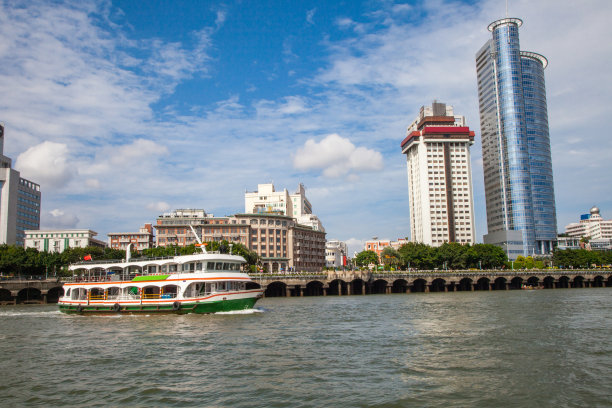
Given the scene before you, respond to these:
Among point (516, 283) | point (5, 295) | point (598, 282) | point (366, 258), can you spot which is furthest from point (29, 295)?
point (598, 282)

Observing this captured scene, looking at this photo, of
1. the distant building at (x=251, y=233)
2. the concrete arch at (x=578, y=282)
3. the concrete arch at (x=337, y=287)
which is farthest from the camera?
the distant building at (x=251, y=233)

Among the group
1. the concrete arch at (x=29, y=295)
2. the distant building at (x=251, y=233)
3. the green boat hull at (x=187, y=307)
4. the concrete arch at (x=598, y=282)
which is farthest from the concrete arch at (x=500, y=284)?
the concrete arch at (x=29, y=295)

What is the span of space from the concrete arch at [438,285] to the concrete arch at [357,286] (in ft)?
67.0

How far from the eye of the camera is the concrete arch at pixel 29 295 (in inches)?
4008

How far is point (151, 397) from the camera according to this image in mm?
21531

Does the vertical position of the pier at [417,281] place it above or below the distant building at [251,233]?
below

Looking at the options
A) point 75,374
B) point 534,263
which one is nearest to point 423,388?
point 75,374

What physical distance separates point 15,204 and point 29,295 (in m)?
80.0

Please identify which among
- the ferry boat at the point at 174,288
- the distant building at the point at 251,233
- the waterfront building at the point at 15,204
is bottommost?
the ferry boat at the point at 174,288

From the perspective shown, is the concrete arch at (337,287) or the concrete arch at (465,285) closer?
the concrete arch at (337,287)

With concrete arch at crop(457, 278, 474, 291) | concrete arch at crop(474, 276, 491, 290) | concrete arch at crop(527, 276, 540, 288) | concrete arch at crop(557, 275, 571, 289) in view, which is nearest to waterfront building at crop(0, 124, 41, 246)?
concrete arch at crop(457, 278, 474, 291)

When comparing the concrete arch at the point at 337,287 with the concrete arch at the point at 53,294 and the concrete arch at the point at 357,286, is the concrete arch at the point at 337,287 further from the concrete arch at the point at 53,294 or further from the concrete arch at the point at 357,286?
the concrete arch at the point at 53,294

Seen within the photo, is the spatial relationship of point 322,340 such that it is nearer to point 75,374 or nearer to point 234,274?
point 75,374

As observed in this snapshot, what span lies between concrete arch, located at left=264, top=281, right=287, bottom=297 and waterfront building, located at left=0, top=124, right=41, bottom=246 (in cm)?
9120
